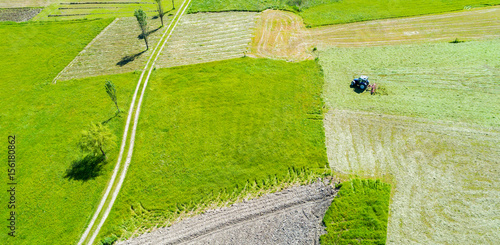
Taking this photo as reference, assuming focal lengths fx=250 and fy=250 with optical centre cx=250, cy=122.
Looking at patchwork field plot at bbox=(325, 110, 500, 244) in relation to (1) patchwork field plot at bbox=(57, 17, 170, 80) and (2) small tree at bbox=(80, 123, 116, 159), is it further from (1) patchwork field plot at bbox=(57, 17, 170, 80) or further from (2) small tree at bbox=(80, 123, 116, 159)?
(1) patchwork field plot at bbox=(57, 17, 170, 80)

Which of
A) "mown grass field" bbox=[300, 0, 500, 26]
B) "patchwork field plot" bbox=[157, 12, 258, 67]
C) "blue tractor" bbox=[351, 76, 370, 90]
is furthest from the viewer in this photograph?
"mown grass field" bbox=[300, 0, 500, 26]

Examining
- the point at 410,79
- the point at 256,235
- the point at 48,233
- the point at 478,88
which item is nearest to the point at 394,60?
the point at 410,79

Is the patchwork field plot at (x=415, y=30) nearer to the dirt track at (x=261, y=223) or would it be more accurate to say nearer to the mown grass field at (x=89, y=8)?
the dirt track at (x=261, y=223)

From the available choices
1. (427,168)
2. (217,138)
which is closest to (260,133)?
(217,138)

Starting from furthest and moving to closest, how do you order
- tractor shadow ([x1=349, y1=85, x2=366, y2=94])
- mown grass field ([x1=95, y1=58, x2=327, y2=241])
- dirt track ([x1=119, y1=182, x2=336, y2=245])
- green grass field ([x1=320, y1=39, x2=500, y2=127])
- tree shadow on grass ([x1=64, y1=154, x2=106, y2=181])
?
tractor shadow ([x1=349, y1=85, x2=366, y2=94])
green grass field ([x1=320, y1=39, x2=500, y2=127])
tree shadow on grass ([x1=64, y1=154, x2=106, y2=181])
mown grass field ([x1=95, y1=58, x2=327, y2=241])
dirt track ([x1=119, y1=182, x2=336, y2=245])

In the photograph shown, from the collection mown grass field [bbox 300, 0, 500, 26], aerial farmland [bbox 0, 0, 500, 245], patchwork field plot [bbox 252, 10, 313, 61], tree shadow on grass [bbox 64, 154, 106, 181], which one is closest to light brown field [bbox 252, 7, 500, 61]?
patchwork field plot [bbox 252, 10, 313, 61]
